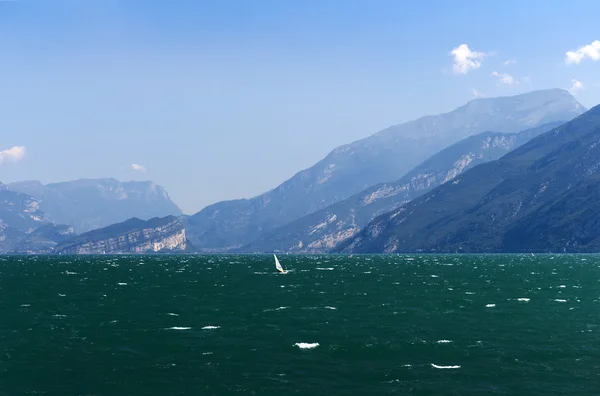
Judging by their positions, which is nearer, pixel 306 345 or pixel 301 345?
pixel 306 345

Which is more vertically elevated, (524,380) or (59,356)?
(59,356)

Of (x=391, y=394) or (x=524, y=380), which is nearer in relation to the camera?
(x=391, y=394)

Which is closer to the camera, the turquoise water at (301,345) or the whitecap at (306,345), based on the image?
the turquoise water at (301,345)

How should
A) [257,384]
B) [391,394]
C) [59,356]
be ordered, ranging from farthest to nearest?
[59,356], [257,384], [391,394]

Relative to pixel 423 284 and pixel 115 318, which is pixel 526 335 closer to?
pixel 115 318

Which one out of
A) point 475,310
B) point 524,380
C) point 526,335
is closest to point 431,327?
point 526,335

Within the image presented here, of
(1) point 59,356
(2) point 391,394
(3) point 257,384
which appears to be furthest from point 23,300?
(2) point 391,394

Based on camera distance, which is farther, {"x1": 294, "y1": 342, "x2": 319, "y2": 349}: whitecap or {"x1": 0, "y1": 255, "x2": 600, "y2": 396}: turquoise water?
{"x1": 294, "y1": 342, "x2": 319, "y2": 349}: whitecap

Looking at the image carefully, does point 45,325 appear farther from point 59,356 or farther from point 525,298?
point 525,298

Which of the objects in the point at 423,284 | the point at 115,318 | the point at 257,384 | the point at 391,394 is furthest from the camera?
the point at 423,284
